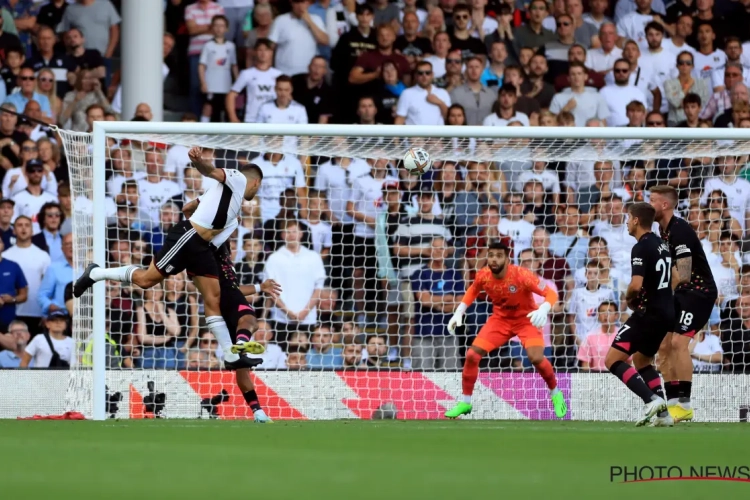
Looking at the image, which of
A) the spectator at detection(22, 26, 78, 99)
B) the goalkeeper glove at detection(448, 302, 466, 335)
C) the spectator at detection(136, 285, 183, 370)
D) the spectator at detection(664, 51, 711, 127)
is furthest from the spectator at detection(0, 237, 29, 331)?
the spectator at detection(664, 51, 711, 127)

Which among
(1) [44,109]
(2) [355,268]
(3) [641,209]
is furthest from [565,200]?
(1) [44,109]

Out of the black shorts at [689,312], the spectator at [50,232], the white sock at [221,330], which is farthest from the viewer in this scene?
the spectator at [50,232]

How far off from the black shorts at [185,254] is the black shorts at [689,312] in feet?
12.7

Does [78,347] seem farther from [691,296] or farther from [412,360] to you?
[691,296]

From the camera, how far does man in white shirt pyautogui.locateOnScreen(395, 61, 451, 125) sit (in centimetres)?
1513

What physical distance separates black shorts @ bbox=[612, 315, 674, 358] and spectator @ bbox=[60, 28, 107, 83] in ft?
25.4

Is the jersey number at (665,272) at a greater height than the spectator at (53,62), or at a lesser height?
lesser

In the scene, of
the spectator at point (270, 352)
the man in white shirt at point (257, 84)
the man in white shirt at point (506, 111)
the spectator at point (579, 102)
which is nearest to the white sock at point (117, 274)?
the spectator at point (270, 352)

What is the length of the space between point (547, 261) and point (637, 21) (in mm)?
5347

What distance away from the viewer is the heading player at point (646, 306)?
979 centimetres

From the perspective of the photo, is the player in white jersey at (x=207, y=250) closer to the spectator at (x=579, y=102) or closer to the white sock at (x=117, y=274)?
the white sock at (x=117, y=274)

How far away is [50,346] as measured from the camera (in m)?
12.6

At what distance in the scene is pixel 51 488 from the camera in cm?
490

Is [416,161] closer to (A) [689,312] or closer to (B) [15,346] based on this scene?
(A) [689,312]
